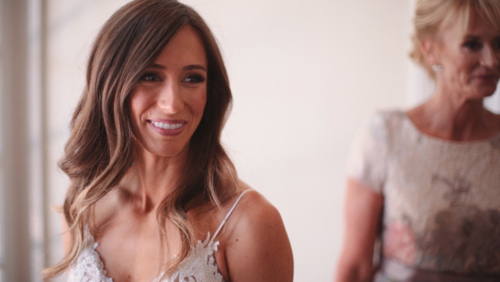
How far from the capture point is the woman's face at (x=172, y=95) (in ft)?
2.69

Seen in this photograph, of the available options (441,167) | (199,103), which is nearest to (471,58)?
(441,167)

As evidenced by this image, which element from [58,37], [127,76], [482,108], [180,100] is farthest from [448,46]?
[58,37]

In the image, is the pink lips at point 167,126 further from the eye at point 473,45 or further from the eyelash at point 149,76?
the eye at point 473,45

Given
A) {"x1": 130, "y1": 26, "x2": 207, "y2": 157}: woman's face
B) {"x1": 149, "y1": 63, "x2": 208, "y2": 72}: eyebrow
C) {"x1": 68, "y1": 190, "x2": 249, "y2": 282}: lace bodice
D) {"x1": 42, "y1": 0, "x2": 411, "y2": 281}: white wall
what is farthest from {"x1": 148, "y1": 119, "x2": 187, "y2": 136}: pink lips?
{"x1": 42, "y1": 0, "x2": 411, "y2": 281}: white wall

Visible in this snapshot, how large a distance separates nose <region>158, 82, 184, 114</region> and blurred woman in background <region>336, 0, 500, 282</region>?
1.33ft

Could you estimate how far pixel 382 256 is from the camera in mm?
810

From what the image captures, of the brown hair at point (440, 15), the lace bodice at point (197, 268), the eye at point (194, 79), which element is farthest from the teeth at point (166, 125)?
the brown hair at point (440, 15)

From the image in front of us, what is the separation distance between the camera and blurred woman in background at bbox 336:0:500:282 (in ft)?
2.20

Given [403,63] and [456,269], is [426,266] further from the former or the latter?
[403,63]

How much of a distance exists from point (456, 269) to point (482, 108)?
31cm

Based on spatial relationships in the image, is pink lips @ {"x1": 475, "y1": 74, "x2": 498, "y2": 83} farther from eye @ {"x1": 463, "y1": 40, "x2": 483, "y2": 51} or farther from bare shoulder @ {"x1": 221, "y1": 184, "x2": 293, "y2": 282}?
bare shoulder @ {"x1": 221, "y1": 184, "x2": 293, "y2": 282}

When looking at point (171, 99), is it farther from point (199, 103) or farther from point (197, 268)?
point (197, 268)

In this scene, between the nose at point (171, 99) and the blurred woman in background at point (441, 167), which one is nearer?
the blurred woman in background at point (441, 167)

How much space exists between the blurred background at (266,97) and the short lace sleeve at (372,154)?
47cm
